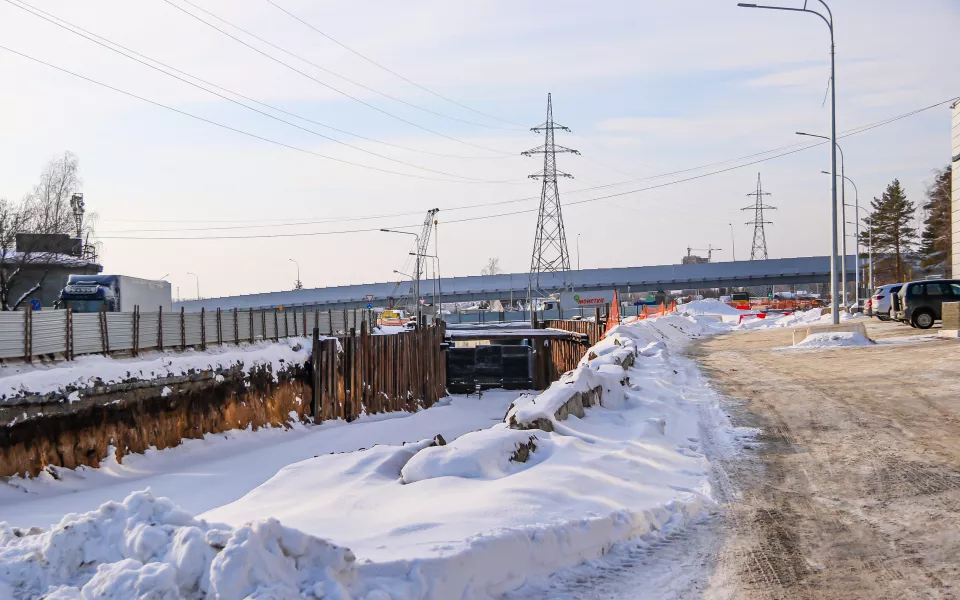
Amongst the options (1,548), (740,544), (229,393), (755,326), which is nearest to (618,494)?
(740,544)

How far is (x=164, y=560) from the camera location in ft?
15.8

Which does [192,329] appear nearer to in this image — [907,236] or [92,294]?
[92,294]

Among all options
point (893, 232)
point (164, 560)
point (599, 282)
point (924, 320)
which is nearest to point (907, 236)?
point (893, 232)

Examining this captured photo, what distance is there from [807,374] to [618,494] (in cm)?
1235

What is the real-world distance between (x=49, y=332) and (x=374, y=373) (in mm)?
10185

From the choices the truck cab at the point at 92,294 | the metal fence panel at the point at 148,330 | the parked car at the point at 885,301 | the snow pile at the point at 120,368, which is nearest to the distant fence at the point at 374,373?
the snow pile at the point at 120,368

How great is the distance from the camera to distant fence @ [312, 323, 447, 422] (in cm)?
2441

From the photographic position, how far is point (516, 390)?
1231 inches

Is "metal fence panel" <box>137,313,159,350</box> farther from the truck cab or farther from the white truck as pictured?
the truck cab

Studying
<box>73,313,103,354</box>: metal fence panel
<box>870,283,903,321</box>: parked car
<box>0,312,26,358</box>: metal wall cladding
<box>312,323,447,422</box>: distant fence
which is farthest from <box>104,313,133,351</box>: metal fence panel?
<box>870,283,903,321</box>: parked car

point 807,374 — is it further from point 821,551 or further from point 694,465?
point 821,551

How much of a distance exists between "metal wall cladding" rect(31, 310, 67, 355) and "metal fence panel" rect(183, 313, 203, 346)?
5.82 meters

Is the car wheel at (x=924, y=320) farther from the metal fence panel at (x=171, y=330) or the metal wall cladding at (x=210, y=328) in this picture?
the metal fence panel at (x=171, y=330)

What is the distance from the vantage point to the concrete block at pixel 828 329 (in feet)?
89.0
